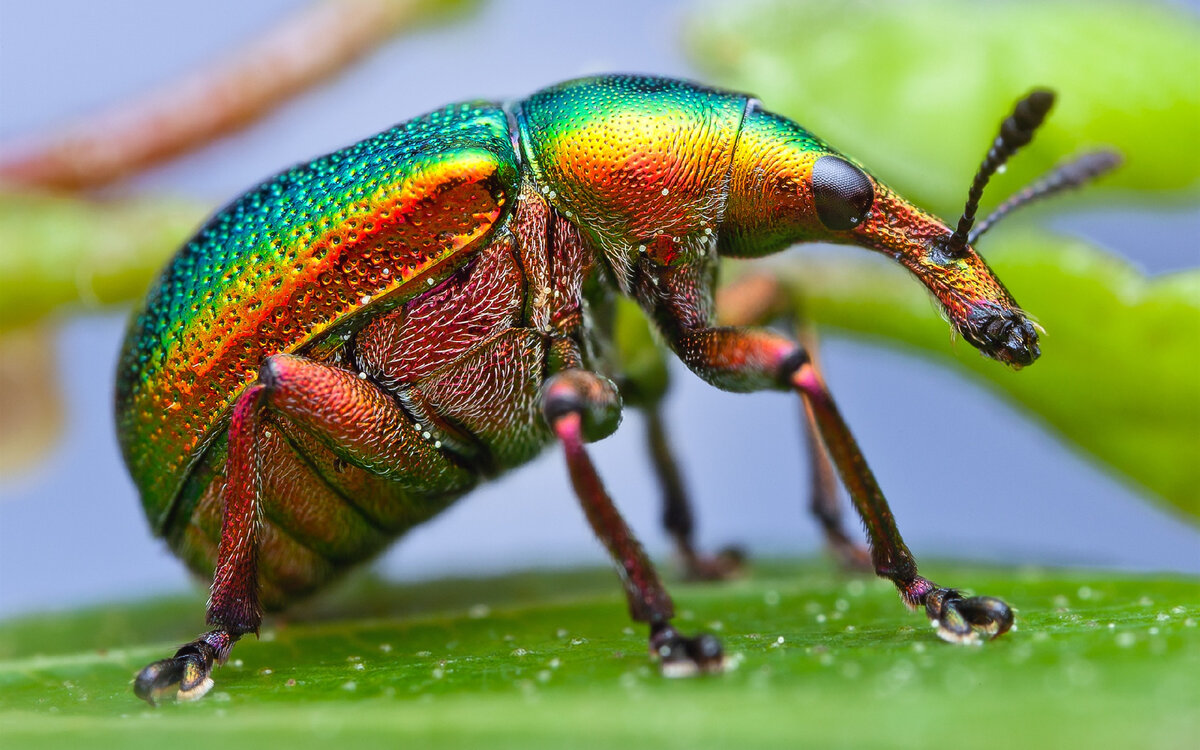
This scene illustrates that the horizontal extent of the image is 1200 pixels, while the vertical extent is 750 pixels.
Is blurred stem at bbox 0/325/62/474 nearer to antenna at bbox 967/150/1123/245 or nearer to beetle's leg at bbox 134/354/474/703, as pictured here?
beetle's leg at bbox 134/354/474/703

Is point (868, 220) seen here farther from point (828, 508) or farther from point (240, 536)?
point (240, 536)

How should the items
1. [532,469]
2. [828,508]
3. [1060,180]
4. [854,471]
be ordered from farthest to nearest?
[532,469] < [828,508] < [1060,180] < [854,471]

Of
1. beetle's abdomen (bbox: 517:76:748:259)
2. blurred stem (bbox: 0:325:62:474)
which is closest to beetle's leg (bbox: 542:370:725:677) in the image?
beetle's abdomen (bbox: 517:76:748:259)

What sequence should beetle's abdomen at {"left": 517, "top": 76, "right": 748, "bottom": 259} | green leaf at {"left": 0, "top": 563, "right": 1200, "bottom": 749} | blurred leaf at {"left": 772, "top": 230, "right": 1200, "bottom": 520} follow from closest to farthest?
green leaf at {"left": 0, "top": 563, "right": 1200, "bottom": 749}, beetle's abdomen at {"left": 517, "top": 76, "right": 748, "bottom": 259}, blurred leaf at {"left": 772, "top": 230, "right": 1200, "bottom": 520}

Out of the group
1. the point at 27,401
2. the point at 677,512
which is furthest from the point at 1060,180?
the point at 27,401

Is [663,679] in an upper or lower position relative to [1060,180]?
lower

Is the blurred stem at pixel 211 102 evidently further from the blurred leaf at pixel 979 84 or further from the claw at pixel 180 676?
the claw at pixel 180 676

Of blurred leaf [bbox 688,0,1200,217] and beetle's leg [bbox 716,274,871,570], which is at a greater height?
blurred leaf [bbox 688,0,1200,217]
